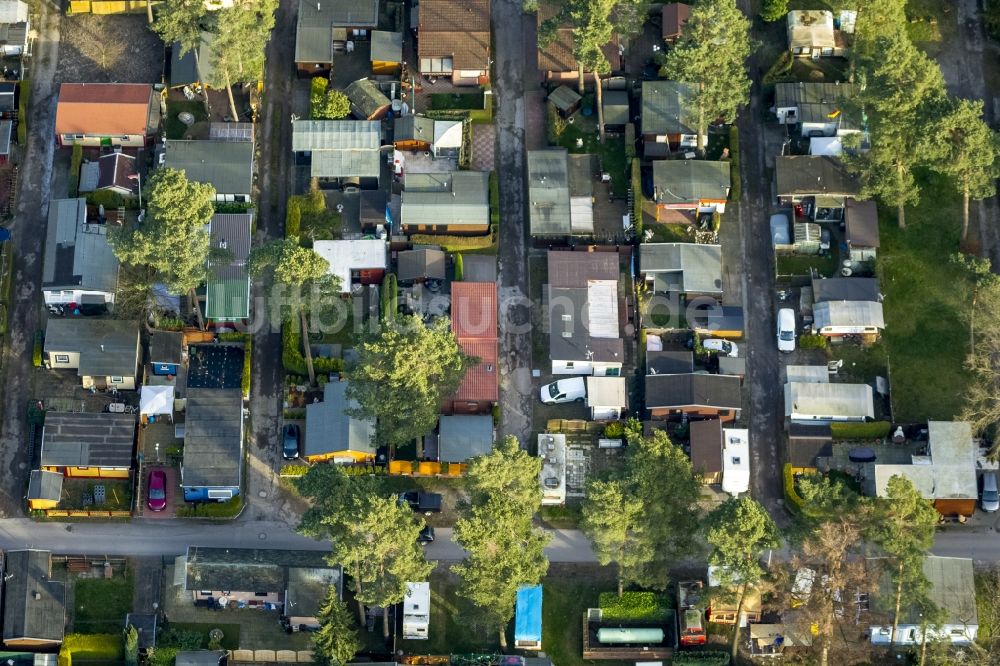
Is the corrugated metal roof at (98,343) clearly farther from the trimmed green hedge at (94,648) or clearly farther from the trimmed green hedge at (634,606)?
the trimmed green hedge at (634,606)

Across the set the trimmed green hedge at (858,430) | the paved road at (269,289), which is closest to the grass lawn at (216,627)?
the paved road at (269,289)

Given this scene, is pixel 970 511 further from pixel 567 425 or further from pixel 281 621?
pixel 281 621

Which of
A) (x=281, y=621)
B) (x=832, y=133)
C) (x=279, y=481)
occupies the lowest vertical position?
(x=281, y=621)

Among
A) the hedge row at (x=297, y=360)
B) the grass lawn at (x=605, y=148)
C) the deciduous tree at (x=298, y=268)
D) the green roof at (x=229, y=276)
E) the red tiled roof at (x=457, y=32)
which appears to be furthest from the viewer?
the red tiled roof at (x=457, y=32)

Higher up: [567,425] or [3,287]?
[3,287]

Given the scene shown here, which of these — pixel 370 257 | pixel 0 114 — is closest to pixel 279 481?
pixel 370 257

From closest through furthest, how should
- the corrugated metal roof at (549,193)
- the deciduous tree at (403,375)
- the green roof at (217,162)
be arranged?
the deciduous tree at (403,375) < the corrugated metal roof at (549,193) < the green roof at (217,162)
